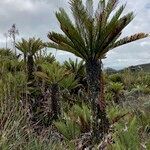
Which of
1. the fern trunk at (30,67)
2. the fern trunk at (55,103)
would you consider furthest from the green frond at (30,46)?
the fern trunk at (55,103)

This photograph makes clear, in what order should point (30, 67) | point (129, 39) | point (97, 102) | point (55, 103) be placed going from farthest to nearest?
1. point (30, 67)
2. point (55, 103)
3. point (129, 39)
4. point (97, 102)

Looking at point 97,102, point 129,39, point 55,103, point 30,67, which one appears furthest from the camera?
point 30,67

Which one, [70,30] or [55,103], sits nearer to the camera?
[70,30]

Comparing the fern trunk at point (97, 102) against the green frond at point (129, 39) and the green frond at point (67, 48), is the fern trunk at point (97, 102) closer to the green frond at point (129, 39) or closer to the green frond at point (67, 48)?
the green frond at point (67, 48)

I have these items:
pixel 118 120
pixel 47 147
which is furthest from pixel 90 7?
pixel 47 147

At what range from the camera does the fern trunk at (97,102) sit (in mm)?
12375

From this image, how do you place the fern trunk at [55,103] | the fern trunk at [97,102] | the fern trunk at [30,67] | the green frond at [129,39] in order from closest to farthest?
1. the fern trunk at [97,102]
2. the green frond at [129,39]
3. the fern trunk at [55,103]
4. the fern trunk at [30,67]

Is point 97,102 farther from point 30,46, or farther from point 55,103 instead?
point 30,46

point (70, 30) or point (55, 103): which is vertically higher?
point (70, 30)

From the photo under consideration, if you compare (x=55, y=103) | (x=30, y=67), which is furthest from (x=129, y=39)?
(x=30, y=67)

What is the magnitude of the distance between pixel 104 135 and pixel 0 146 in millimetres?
5296

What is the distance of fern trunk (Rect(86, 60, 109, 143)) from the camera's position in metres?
12.4

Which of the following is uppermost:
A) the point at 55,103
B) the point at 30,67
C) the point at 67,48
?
the point at 67,48

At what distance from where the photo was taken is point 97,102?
12.5m
